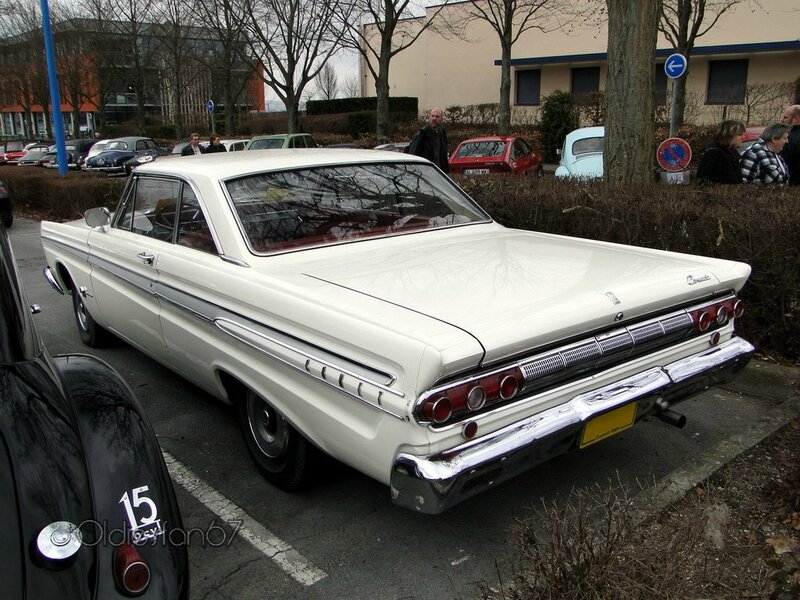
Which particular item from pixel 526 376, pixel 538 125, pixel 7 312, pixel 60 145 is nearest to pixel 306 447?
pixel 526 376

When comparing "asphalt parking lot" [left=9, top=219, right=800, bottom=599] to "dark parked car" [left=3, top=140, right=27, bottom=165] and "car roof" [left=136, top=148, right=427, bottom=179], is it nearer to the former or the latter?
"car roof" [left=136, top=148, right=427, bottom=179]

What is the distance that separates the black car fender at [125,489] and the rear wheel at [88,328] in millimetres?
3254

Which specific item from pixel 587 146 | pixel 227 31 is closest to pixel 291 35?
pixel 227 31

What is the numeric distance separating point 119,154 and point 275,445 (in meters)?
25.5

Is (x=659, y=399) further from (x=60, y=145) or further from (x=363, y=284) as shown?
(x=60, y=145)

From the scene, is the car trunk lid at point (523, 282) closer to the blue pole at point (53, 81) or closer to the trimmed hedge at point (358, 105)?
the blue pole at point (53, 81)

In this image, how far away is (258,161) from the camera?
407cm

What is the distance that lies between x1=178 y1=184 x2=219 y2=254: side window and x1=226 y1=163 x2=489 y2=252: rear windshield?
0.23 meters

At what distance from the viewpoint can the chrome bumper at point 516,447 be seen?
2396mm

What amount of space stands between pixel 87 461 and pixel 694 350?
2.65 metres

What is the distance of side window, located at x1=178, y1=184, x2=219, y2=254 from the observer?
12.2ft

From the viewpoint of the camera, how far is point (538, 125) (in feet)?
92.7

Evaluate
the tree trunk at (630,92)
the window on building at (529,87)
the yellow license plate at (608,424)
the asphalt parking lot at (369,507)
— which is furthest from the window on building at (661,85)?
the yellow license plate at (608,424)

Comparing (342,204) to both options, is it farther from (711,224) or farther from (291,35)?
(291,35)
